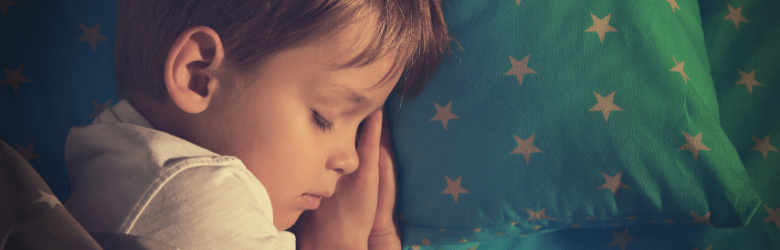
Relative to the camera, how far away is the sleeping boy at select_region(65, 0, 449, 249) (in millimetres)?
611

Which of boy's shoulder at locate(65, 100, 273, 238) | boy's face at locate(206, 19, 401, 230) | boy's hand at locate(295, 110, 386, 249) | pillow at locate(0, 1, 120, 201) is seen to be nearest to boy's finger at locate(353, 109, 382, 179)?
boy's hand at locate(295, 110, 386, 249)

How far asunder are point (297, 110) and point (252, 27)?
0.55 feet

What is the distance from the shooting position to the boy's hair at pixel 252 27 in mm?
713

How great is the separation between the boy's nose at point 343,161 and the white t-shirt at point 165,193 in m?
0.16

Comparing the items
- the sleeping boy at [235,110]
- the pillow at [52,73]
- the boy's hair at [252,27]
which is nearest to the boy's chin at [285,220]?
the sleeping boy at [235,110]

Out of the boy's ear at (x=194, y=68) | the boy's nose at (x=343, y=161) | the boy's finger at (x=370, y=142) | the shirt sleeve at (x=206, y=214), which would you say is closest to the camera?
the shirt sleeve at (x=206, y=214)

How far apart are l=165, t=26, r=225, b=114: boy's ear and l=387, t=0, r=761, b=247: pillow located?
410 millimetres

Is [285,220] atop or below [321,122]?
below

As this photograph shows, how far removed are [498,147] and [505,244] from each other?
31cm

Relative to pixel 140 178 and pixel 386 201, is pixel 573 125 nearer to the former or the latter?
pixel 386 201

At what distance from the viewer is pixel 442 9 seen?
0.87 meters

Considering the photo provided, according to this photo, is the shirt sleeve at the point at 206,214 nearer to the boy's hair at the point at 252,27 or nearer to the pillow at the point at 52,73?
→ the boy's hair at the point at 252,27

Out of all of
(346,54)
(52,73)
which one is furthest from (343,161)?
(52,73)

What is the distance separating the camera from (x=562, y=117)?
762 millimetres
